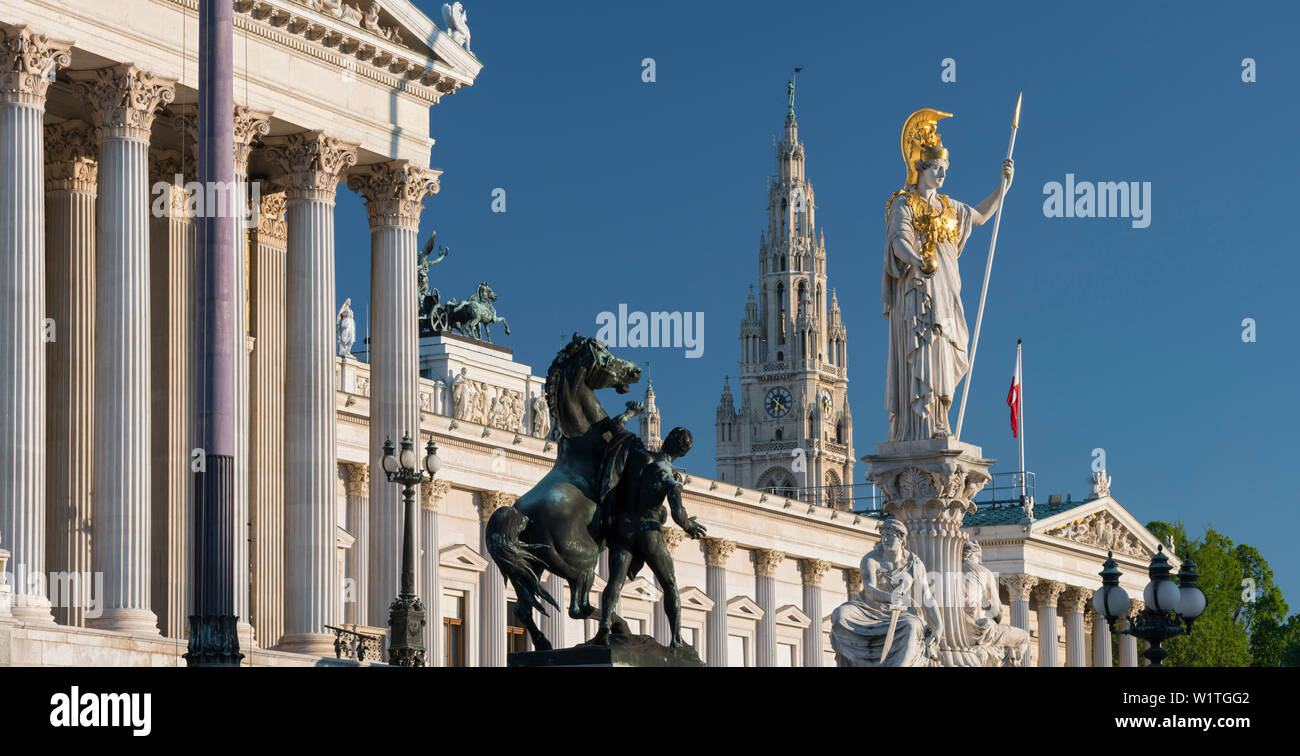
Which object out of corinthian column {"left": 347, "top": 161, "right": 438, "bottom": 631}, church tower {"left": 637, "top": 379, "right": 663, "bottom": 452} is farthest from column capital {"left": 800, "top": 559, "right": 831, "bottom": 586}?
church tower {"left": 637, "top": 379, "right": 663, "bottom": 452}

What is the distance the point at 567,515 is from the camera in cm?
1808

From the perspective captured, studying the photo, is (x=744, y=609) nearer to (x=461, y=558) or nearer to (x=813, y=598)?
(x=813, y=598)

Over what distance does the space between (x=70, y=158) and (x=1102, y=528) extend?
69650mm

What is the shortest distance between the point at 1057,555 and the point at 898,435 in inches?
2966

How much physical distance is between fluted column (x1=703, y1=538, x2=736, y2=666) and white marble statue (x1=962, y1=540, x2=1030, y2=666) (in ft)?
184

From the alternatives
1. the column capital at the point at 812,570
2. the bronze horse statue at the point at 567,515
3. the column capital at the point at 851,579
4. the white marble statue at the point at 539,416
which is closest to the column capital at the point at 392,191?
the bronze horse statue at the point at 567,515

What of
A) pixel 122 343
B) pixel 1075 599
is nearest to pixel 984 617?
pixel 122 343

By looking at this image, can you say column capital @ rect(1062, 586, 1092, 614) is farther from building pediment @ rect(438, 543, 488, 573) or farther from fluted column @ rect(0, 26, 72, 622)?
fluted column @ rect(0, 26, 72, 622)

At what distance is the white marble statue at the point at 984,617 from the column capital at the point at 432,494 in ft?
124
